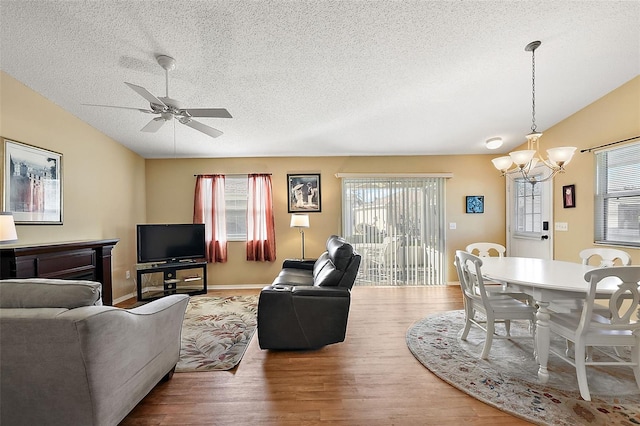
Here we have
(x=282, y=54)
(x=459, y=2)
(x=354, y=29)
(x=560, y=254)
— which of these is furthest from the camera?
(x=560, y=254)

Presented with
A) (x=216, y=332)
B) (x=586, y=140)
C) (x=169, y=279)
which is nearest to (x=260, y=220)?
(x=169, y=279)

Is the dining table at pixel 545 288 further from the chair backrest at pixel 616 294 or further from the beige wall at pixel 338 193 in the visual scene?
the beige wall at pixel 338 193

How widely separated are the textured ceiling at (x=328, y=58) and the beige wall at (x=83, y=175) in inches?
7.5

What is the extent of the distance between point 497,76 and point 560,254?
2826mm

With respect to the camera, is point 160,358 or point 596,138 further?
point 596,138

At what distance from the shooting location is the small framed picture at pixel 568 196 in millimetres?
3777

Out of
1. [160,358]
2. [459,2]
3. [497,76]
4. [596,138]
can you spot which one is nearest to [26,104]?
[160,358]

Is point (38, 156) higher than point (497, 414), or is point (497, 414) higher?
point (38, 156)

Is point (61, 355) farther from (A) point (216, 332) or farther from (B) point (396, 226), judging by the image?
(B) point (396, 226)

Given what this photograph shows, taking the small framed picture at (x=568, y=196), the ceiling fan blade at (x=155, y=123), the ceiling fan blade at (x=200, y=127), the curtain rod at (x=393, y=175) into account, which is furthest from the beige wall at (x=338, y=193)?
A: the ceiling fan blade at (x=155, y=123)

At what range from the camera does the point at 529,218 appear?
15.2ft

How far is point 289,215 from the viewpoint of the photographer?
17.0 ft

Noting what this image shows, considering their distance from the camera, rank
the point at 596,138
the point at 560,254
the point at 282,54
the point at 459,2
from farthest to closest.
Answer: the point at 560,254
the point at 596,138
the point at 282,54
the point at 459,2

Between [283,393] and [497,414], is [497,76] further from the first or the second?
[283,393]
